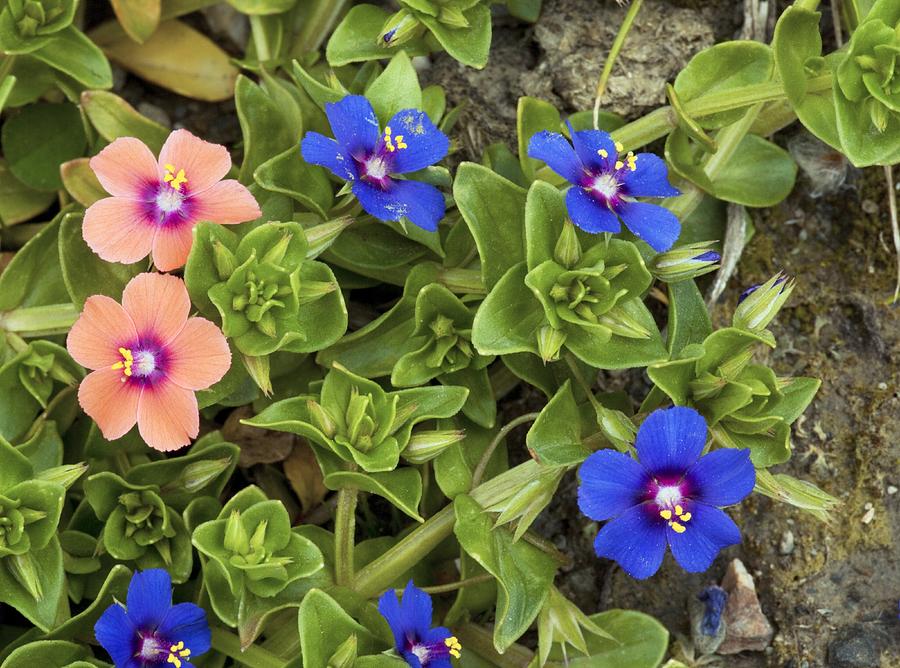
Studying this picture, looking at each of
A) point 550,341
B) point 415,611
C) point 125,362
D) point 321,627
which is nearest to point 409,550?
point 415,611

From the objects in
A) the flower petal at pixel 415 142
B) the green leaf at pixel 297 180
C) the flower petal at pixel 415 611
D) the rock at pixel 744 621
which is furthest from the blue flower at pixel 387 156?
the rock at pixel 744 621

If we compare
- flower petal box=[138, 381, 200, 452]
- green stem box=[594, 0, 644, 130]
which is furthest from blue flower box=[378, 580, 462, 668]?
green stem box=[594, 0, 644, 130]

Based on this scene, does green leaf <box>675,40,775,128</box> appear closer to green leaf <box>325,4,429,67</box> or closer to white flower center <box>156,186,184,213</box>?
green leaf <box>325,4,429,67</box>

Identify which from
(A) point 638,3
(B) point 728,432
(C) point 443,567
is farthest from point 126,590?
(A) point 638,3

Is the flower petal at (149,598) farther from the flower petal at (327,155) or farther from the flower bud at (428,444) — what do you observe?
the flower petal at (327,155)

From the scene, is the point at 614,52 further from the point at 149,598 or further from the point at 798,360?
the point at 149,598

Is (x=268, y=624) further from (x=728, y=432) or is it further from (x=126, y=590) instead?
(x=728, y=432)
